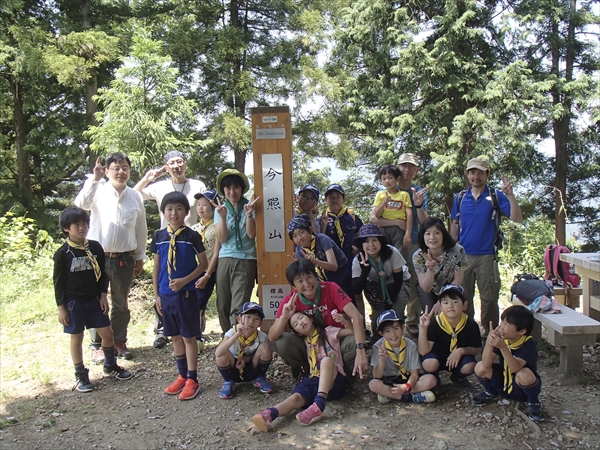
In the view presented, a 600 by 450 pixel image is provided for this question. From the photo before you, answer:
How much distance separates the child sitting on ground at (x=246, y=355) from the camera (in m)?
3.70

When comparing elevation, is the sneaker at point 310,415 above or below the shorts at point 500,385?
below

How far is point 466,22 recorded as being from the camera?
1305 centimetres

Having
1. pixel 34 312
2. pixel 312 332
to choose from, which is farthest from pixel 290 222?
pixel 34 312

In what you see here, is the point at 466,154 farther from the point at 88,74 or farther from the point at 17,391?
the point at 17,391

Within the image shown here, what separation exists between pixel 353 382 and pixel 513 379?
4.30 feet

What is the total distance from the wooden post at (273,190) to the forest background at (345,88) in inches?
287

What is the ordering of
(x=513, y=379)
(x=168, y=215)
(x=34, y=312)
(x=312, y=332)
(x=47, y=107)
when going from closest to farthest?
1. (x=513, y=379)
2. (x=312, y=332)
3. (x=168, y=215)
4. (x=34, y=312)
5. (x=47, y=107)

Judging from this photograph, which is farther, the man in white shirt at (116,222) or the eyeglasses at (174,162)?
the eyeglasses at (174,162)

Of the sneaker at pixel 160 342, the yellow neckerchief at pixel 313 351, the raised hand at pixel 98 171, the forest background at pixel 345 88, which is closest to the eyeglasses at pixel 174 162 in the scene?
the raised hand at pixel 98 171

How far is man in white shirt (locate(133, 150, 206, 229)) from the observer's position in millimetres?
4922

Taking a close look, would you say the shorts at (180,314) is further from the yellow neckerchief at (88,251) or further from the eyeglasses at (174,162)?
the eyeglasses at (174,162)

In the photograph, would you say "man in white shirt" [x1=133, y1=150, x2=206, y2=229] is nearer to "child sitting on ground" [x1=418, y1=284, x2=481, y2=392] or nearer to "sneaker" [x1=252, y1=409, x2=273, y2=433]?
"sneaker" [x1=252, y1=409, x2=273, y2=433]

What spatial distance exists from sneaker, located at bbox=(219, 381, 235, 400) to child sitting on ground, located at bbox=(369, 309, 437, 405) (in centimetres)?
117

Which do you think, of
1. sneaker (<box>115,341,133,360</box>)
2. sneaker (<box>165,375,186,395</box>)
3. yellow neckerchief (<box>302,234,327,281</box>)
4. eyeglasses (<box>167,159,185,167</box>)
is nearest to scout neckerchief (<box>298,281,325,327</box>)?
yellow neckerchief (<box>302,234,327,281</box>)
